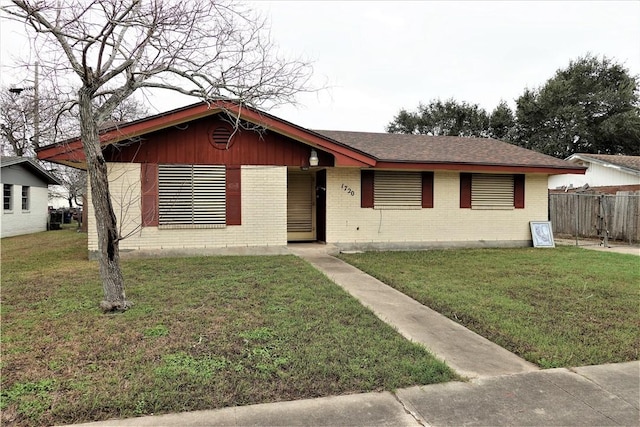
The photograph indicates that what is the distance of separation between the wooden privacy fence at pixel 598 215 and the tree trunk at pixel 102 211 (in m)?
14.2

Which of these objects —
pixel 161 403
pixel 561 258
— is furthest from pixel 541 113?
pixel 161 403

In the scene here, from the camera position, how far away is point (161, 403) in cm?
302

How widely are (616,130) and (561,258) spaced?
27.8 metres

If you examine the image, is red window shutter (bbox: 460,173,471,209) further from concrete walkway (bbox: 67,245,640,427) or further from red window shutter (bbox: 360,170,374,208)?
concrete walkway (bbox: 67,245,640,427)

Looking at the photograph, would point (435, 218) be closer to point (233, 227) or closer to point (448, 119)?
point (233, 227)

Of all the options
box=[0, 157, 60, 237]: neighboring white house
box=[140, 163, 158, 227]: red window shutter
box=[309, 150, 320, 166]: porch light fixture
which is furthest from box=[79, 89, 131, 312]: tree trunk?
box=[0, 157, 60, 237]: neighboring white house

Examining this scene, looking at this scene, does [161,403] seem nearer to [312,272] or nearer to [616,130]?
[312,272]

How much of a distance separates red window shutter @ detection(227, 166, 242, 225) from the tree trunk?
5343 millimetres

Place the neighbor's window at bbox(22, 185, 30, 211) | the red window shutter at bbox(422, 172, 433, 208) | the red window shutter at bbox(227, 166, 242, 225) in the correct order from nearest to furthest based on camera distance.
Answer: the red window shutter at bbox(227, 166, 242, 225) → the red window shutter at bbox(422, 172, 433, 208) → the neighbor's window at bbox(22, 185, 30, 211)

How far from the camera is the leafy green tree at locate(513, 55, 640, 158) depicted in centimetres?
3203

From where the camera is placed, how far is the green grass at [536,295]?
171 inches

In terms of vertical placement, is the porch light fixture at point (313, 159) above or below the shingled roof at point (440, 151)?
below

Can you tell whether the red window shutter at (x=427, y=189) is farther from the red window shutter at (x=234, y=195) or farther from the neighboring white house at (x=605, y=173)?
the neighboring white house at (x=605, y=173)

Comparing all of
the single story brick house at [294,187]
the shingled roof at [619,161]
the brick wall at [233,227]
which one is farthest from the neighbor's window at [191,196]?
the shingled roof at [619,161]
